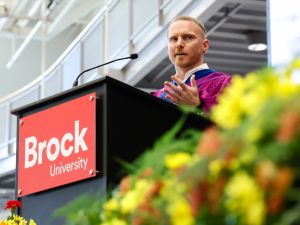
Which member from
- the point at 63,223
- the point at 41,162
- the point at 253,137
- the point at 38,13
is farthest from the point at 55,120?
the point at 38,13

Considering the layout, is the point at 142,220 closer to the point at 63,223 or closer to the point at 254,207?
the point at 254,207

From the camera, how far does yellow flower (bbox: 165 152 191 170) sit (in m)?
1.22

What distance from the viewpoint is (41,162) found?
2.92m

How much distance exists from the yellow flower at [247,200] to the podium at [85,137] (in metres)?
1.42

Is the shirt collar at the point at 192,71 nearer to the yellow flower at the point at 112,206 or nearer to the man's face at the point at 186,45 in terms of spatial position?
the man's face at the point at 186,45

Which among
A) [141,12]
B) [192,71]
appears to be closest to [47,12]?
[141,12]

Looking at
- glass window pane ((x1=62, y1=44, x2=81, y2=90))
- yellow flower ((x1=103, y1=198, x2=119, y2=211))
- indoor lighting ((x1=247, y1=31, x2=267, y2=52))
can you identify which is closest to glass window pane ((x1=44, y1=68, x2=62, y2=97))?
glass window pane ((x1=62, y1=44, x2=81, y2=90))

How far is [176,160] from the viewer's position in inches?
48.5

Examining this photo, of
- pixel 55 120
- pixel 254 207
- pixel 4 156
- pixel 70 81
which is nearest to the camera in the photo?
pixel 254 207

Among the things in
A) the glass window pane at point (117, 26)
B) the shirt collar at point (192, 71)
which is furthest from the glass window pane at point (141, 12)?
the shirt collar at point (192, 71)

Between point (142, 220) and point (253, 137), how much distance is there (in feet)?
0.87

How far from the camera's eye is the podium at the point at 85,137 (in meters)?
2.68

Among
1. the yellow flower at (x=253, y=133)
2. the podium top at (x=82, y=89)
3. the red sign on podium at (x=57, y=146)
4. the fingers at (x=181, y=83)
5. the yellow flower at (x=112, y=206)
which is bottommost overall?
the yellow flower at (x=112, y=206)

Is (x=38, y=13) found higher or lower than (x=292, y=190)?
higher
